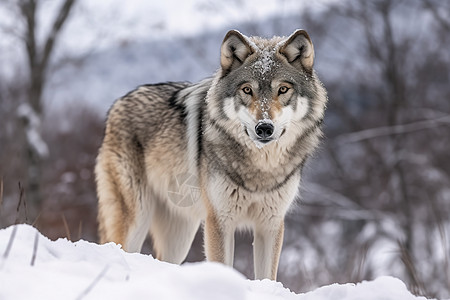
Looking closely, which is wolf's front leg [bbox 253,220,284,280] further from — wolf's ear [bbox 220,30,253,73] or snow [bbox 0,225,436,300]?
snow [bbox 0,225,436,300]

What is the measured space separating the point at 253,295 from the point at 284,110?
185 centimetres

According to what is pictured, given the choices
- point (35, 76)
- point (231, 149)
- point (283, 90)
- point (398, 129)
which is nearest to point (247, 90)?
point (283, 90)

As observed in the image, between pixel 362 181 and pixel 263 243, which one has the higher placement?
pixel 263 243

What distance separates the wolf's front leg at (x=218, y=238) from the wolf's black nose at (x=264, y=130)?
83 cm

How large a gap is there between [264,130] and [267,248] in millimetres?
1130

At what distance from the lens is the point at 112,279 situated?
1.81 m

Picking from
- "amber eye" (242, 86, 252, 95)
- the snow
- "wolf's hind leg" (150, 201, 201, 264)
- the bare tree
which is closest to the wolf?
"amber eye" (242, 86, 252, 95)

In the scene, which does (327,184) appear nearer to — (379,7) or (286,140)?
(379,7)

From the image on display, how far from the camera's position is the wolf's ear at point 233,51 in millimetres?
3827

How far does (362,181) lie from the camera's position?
17594 mm

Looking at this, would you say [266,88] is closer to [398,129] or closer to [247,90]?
[247,90]

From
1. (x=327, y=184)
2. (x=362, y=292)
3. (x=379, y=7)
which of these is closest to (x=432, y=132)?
(x=327, y=184)

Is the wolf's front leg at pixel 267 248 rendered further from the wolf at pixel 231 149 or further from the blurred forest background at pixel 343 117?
the blurred forest background at pixel 343 117

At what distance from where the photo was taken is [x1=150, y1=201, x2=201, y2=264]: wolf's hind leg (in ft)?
16.7
